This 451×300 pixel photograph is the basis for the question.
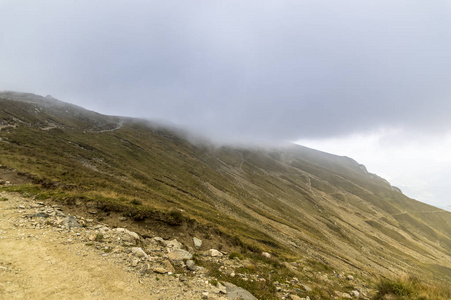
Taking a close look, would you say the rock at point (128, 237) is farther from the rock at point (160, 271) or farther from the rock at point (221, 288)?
the rock at point (221, 288)

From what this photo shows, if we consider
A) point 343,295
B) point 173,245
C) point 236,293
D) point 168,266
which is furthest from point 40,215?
point 343,295

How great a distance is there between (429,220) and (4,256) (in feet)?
728

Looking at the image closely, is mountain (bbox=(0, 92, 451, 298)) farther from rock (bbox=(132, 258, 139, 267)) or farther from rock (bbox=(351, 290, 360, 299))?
rock (bbox=(351, 290, 360, 299))

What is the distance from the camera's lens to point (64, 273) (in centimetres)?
912

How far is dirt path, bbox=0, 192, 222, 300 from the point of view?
26.1 ft

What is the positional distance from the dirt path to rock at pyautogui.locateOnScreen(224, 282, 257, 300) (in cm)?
134

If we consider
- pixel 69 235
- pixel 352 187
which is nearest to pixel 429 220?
pixel 352 187

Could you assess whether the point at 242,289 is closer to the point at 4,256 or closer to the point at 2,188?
the point at 4,256

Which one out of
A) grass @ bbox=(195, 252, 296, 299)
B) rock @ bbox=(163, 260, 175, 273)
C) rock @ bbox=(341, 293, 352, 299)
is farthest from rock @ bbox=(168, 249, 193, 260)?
rock @ bbox=(341, 293, 352, 299)

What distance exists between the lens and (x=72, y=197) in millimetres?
17188

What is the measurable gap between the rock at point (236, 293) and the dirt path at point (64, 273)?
1342mm

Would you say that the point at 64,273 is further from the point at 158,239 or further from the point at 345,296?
the point at 345,296

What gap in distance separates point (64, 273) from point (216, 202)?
47.8 metres

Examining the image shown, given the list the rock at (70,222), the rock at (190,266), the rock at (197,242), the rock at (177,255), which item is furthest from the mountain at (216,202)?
the rock at (190,266)
